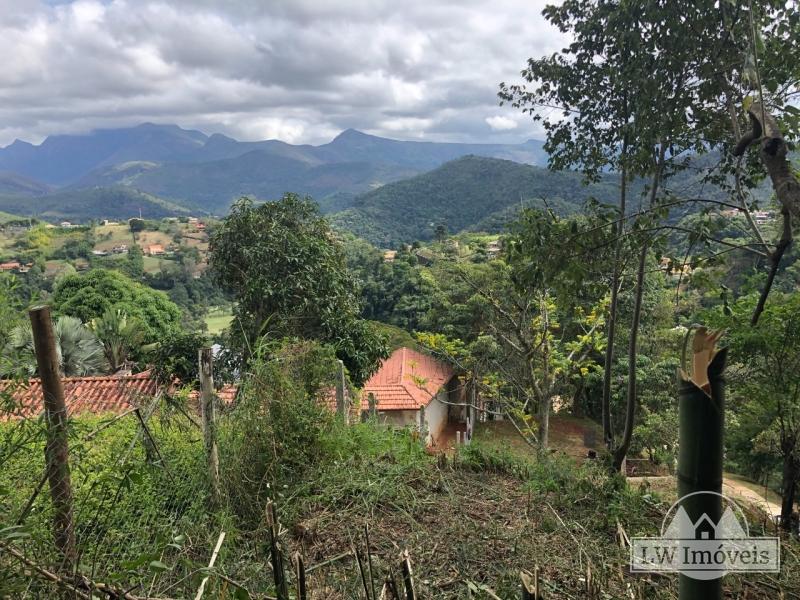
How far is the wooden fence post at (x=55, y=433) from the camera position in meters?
1.92

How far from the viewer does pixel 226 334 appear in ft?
32.7

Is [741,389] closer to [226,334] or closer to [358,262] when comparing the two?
[226,334]

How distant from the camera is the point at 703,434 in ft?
2.54

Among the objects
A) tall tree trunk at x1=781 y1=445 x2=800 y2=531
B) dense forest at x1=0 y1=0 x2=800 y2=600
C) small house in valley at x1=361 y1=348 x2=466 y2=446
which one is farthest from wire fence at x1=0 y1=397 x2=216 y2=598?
small house in valley at x1=361 y1=348 x2=466 y2=446

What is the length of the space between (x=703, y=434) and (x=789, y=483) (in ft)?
13.8

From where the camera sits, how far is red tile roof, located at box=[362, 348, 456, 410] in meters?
13.0

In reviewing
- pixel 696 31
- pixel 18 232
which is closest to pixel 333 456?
pixel 696 31

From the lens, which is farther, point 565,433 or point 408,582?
point 565,433

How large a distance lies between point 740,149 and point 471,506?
8.35ft

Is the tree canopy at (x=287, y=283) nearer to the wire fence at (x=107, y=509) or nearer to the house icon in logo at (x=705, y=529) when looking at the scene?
the wire fence at (x=107, y=509)

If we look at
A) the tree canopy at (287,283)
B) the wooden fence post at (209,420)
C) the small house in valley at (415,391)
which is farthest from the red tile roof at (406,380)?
the wooden fence post at (209,420)

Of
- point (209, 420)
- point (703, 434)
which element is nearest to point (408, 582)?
point (703, 434)

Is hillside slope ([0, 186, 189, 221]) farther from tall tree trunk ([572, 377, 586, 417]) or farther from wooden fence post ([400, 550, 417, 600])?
wooden fence post ([400, 550, 417, 600])

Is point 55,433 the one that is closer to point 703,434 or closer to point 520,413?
point 703,434
